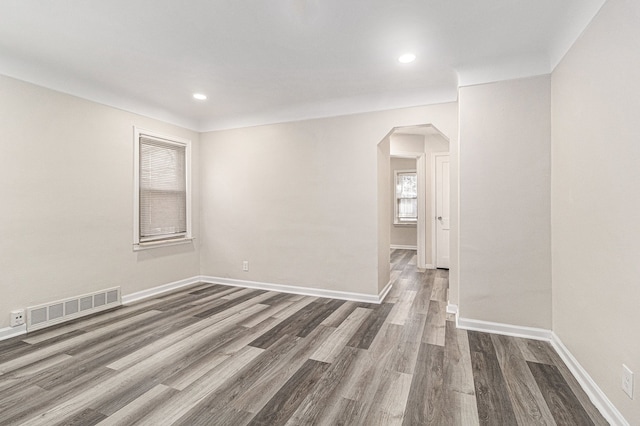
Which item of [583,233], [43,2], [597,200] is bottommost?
[583,233]

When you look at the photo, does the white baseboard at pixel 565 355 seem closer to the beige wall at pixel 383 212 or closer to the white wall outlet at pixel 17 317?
the beige wall at pixel 383 212

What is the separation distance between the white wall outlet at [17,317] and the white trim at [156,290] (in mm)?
963

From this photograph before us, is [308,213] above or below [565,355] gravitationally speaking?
above

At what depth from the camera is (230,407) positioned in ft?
5.88

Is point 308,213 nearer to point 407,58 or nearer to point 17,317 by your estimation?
point 407,58

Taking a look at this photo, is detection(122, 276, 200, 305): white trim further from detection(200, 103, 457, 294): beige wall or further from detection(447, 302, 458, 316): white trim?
detection(447, 302, 458, 316): white trim

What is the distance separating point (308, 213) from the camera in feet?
13.5

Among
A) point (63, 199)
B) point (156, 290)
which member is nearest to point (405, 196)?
point (156, 290)

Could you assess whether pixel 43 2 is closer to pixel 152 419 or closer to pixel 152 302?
pixel 152 419

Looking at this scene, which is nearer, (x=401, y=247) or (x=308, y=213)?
(x=308, y=213)

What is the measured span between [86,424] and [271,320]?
5.65 feet

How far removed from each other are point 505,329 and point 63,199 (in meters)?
4.67

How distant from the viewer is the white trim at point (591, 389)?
1623mm

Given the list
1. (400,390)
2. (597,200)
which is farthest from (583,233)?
(400,390)
